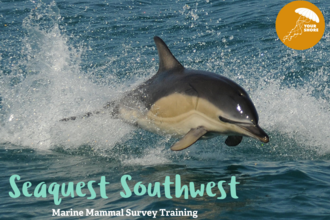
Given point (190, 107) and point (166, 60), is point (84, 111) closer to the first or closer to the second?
point (166, 60)

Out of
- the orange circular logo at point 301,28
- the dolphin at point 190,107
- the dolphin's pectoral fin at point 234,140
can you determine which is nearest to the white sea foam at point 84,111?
→ the dolphin at point 190,107

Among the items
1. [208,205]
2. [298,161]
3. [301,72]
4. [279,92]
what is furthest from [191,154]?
[301,72]

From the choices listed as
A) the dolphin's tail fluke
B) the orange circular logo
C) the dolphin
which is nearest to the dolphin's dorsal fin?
the dolphin

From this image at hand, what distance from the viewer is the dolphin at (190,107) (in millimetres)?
5719

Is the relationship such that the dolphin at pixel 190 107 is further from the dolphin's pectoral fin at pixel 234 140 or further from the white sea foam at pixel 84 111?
the white sea foam at pixel 84 111

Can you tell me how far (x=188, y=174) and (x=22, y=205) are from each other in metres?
2.39

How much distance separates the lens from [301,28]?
1391 centimetres

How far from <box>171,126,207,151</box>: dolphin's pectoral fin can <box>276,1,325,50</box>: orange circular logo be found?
893 cm

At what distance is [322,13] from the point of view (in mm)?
16516

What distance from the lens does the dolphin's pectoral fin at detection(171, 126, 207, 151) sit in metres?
5.88

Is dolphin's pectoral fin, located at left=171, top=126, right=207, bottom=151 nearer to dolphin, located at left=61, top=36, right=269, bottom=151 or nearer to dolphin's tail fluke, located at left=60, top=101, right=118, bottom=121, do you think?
dolphin, located at left=61, top=36, right=269, bottom=151

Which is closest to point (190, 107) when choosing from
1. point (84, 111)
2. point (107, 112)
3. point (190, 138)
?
point (190, 138)

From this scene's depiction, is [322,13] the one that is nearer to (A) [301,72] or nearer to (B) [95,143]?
(A) [301,72]

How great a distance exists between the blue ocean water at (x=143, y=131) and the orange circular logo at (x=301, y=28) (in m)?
0.37
